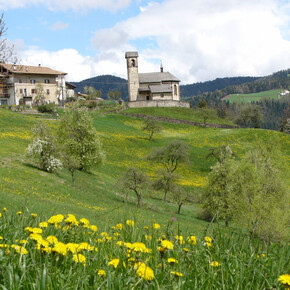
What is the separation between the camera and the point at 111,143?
6266 cm

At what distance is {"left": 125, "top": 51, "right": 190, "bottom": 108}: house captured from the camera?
116m

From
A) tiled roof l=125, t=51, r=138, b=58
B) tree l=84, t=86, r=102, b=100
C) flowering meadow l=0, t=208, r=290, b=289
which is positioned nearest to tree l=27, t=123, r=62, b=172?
flowering meadow l=0, t=208, r=290, b=289

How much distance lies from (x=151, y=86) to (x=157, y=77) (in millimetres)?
7527

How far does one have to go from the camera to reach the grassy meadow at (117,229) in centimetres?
263

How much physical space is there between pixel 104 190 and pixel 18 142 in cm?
1854

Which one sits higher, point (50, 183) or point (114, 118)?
point (114, 118)

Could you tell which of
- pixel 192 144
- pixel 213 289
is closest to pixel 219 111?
pixel 192 144

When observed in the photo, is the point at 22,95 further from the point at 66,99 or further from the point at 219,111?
the point at 219,111

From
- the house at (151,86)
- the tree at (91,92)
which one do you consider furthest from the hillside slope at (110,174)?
the tree at (91,92)

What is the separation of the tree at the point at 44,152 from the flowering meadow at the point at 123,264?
103ft

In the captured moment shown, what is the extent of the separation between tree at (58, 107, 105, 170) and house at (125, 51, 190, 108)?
69.9 metres

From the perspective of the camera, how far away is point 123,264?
9.41 feet

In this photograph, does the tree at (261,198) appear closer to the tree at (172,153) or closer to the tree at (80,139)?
the tree at (172,153)

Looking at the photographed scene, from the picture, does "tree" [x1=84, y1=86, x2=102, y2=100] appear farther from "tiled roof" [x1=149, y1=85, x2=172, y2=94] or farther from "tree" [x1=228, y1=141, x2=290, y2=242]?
"tree" [x1=228, y1=141, x2=290, y2=242]
